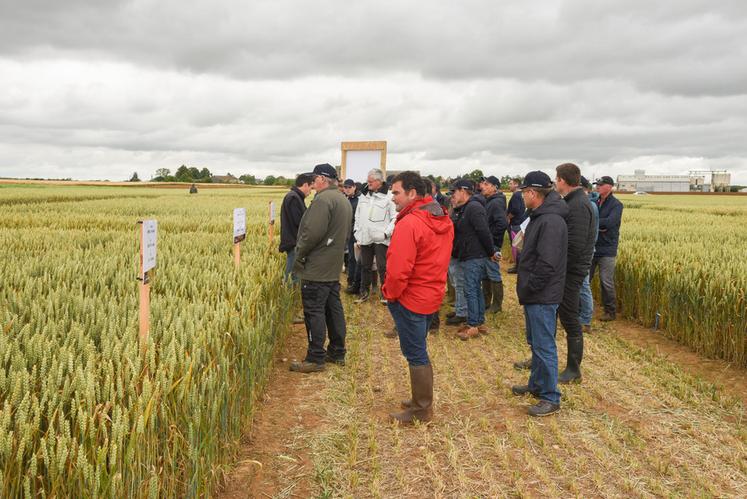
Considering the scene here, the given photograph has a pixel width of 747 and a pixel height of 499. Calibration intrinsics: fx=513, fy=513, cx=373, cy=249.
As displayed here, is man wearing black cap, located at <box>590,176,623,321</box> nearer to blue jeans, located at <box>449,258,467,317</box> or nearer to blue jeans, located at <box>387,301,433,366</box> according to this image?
blue jeans, located at <box>449,258,467,317</box>

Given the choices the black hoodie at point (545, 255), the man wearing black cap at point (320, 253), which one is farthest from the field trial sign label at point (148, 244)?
the black hoodie at point (545, 255)

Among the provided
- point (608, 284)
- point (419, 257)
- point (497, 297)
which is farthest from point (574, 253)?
point (608, 284)

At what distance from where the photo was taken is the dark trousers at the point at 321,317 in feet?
17.2

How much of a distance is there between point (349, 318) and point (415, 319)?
11.7 ft

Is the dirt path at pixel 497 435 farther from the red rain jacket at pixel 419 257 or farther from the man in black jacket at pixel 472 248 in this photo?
the red rain jacket at pixel 419 257

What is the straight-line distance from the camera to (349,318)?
7520mm

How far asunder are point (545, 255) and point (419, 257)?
3.55 ft

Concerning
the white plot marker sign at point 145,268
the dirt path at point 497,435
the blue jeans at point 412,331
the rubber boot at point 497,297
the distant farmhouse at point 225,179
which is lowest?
the dirt path at point 497,435

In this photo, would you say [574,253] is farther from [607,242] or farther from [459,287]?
[607,242]

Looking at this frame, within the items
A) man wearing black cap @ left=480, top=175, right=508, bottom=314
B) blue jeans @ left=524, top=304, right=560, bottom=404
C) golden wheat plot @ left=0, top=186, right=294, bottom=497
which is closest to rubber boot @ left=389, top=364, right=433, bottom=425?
blue jeans @ left=524, top=304, right=560, bottom=404

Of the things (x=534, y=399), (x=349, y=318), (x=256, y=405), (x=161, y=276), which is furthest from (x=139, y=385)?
(x=349, y=318)

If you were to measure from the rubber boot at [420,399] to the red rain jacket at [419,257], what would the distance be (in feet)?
1.68

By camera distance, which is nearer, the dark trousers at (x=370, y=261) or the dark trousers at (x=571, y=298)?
the dark trousers at (x=571, y=298)

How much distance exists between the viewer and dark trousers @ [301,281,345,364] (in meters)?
5.23
